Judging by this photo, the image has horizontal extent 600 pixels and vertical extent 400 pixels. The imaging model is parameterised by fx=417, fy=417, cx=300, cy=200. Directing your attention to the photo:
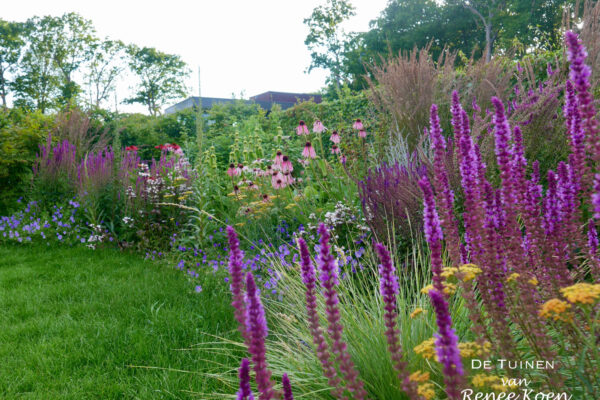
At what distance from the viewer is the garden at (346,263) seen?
1317 millimetres

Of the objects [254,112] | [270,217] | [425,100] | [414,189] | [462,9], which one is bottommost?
[270,217]

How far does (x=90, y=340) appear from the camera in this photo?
298cm

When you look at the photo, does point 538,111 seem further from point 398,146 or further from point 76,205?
point 76,205

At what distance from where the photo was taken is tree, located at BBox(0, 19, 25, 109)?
25.6 m

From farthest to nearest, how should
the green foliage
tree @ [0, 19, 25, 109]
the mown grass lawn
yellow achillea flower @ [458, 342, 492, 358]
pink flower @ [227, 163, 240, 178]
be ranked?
1. tree @ [0, 19, 25, 109]
2. the green foliage
3. pink flower @ [227, 163, 240, 178]
4. the mown grass lawn
5. yellow achillea flower @ [458, 342, 492, 358]

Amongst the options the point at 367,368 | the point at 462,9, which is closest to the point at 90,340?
the point at 367,368

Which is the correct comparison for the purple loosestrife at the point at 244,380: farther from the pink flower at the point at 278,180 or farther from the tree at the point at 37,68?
the tree at the point at 37,68

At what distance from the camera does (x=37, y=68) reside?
2678 centimetres

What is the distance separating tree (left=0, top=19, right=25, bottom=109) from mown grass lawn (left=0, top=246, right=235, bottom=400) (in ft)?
90.2

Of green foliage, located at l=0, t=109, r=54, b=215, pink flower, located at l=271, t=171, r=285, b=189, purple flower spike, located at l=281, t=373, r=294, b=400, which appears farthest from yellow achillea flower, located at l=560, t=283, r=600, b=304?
green foliage, located at l=0, t=109, r=54, b=215

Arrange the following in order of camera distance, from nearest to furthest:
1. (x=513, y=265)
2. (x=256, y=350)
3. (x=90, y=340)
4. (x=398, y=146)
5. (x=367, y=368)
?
(x=256, y=350) < (x=513, y=265) < (x=367, y=368) < (x=90, y=340) < (x=398, y=146)

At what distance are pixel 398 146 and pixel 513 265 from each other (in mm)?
3243

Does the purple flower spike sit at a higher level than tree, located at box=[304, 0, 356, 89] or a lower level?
lower

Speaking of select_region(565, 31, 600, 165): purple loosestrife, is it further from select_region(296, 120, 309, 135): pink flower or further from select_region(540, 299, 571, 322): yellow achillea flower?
select_region(296, 120, 309, 135): pink flower
